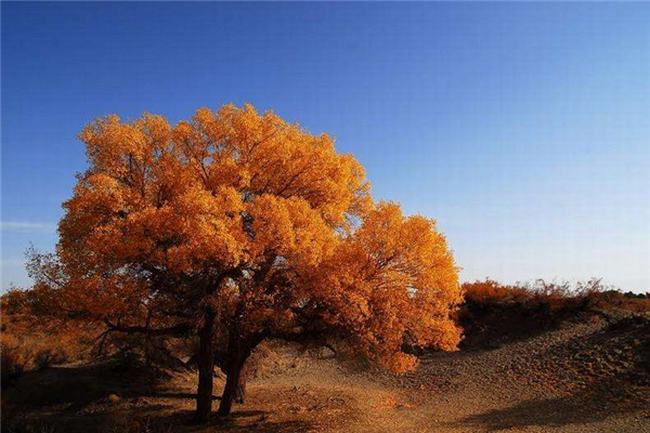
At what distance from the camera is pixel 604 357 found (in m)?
23.1

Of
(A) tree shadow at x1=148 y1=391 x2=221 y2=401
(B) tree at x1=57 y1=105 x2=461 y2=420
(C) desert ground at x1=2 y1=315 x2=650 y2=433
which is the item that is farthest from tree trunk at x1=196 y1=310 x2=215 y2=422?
(A) tree shadow at x1=148 y1=391 x2=221 y2=401

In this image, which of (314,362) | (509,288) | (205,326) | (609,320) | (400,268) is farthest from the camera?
(509,288)

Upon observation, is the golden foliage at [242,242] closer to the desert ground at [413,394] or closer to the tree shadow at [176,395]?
the desert ground at [413,394]

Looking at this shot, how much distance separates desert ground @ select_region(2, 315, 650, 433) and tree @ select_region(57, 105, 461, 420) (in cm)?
307

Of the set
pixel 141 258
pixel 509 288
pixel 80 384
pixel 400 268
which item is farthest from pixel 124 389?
pixel 509 288

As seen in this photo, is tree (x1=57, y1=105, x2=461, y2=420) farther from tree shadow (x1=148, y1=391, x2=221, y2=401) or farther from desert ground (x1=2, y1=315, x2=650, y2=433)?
tree shadow (x1=148, y1=391, x2=221, y2=401)

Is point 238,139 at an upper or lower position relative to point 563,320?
upper

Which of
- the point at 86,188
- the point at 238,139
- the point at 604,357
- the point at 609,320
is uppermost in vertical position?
the point at 238,139

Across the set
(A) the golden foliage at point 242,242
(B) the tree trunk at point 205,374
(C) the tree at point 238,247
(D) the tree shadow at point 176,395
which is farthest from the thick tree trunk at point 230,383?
(D) the tree shadow at point 176,395

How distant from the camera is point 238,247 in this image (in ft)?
46.1

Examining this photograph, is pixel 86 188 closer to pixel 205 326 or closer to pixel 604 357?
pixel 205 326

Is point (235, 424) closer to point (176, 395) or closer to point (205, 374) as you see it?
point (205, 374)

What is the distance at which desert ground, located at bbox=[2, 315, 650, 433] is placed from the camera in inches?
681

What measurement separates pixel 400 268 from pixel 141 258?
8.36 meters
